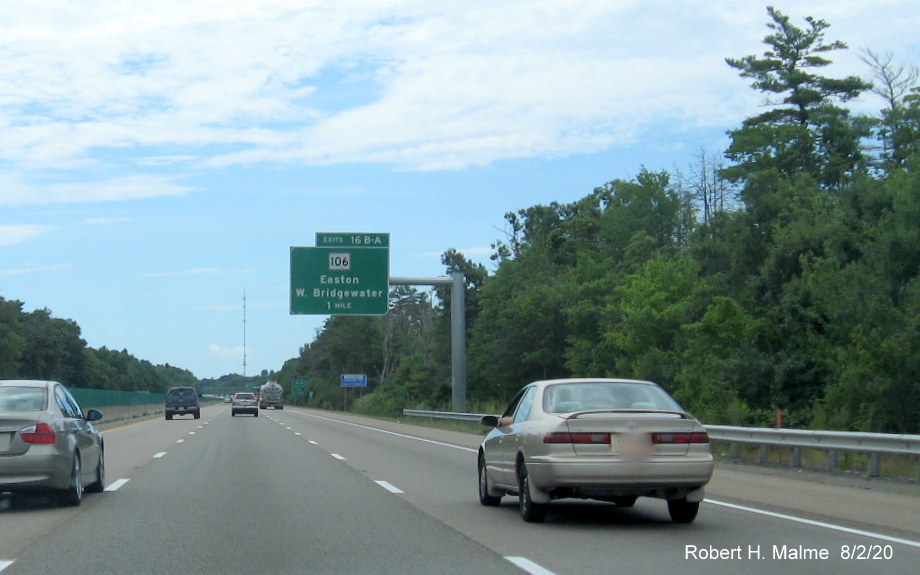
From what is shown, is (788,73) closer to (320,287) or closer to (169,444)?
(320,287)

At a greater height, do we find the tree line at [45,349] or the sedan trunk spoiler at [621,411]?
the tree line at [45,349]

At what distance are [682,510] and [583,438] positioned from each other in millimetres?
1600

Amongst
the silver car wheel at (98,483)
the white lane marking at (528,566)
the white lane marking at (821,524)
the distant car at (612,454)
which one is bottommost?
the white lane marking at (821,524)

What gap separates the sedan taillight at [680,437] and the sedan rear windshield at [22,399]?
24.2ft

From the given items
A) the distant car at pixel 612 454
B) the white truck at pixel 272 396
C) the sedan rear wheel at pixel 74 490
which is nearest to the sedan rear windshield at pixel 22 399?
the sedan rear wheel at pixel 74 490

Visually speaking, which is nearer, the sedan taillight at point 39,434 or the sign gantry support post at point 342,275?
the sedan taillight at point 39,434

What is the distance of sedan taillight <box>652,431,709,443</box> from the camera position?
10859 millimetres

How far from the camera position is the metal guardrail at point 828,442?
16188 mm

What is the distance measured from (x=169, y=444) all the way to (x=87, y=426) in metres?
15.6

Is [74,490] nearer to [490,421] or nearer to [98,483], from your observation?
[98,483]

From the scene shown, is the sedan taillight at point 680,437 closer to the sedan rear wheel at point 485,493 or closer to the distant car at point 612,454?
the distant car at point 612,454

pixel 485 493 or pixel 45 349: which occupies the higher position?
pixel 45 349

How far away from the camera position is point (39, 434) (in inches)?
498

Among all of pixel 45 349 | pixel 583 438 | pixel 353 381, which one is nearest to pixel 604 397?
pixel 583 438
